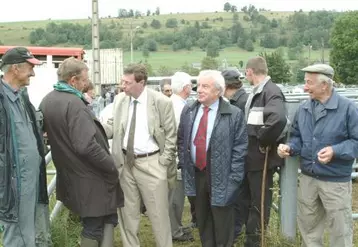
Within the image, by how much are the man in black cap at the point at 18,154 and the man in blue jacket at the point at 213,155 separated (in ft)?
4.49

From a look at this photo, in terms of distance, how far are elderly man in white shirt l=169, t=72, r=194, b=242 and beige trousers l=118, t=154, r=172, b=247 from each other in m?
0.77

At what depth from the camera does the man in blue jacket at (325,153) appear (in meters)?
4.15

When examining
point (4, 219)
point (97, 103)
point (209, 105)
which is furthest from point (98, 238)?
point (97, 103)

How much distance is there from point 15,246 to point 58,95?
116 cm

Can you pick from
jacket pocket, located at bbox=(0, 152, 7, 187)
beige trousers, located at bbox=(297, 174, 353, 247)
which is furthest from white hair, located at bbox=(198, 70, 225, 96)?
jacket pocket, located at bbox=(0, 152, 7, 187)

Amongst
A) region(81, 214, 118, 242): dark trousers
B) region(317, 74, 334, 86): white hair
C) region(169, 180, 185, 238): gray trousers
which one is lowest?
region(169, 180, 185, 238): gray trousers

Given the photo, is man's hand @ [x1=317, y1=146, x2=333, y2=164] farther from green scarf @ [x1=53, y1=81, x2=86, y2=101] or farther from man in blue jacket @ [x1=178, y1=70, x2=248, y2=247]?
green scarf @ [x1=53, y1=81, x2=86, y2=101]

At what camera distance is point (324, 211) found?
176 inches

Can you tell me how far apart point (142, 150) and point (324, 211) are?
5.30 feet

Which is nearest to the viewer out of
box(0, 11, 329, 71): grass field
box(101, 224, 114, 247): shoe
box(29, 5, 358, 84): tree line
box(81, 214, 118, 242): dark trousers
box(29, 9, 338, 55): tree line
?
box(81, 214, 118, 242): dark trousers

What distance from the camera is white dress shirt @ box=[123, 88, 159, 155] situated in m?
4.71

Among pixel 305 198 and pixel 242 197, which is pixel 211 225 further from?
pixel 305 198

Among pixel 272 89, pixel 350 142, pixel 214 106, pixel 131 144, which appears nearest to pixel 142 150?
pixel 131 144

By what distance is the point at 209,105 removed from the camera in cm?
470
